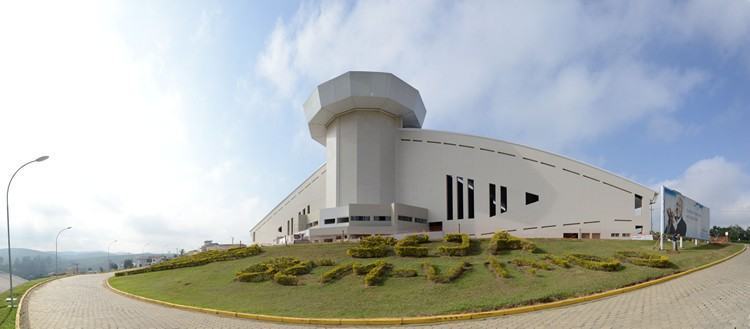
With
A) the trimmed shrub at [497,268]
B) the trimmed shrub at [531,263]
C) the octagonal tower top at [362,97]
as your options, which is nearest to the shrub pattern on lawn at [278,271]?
the trimmed shrub at [497,268]

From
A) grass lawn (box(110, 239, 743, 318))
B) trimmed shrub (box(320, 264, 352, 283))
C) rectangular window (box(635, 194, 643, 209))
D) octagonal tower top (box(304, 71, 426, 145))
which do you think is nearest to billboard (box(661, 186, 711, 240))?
grass lawn (box(110, 239, 743, 318))

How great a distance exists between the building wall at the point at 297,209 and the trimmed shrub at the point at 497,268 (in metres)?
36.3

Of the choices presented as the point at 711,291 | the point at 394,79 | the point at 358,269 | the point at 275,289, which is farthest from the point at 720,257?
the point at 394,79

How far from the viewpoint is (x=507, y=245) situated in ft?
88.9

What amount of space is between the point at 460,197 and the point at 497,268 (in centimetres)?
2858

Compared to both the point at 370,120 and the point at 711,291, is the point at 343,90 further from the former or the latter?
the point at 711,291

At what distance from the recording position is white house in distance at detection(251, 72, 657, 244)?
137 ft

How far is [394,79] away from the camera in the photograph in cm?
5128

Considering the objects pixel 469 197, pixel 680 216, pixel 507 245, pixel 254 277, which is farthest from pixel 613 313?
pixel 469 197

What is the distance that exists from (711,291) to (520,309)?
6648mm

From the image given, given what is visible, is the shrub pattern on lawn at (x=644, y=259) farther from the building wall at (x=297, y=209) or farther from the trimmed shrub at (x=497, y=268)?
the building wall at (x=297, y=209)

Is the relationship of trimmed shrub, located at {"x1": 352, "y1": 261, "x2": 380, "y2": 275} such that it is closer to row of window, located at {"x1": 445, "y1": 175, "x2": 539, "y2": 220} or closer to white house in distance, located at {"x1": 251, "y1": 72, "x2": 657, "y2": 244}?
white house in distance, located at {"x1": 251, "y1": 72, "x2": 657, "y2": 244}

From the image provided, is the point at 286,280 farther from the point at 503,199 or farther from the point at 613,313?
the point at 503,199

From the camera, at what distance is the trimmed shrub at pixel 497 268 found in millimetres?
20741
